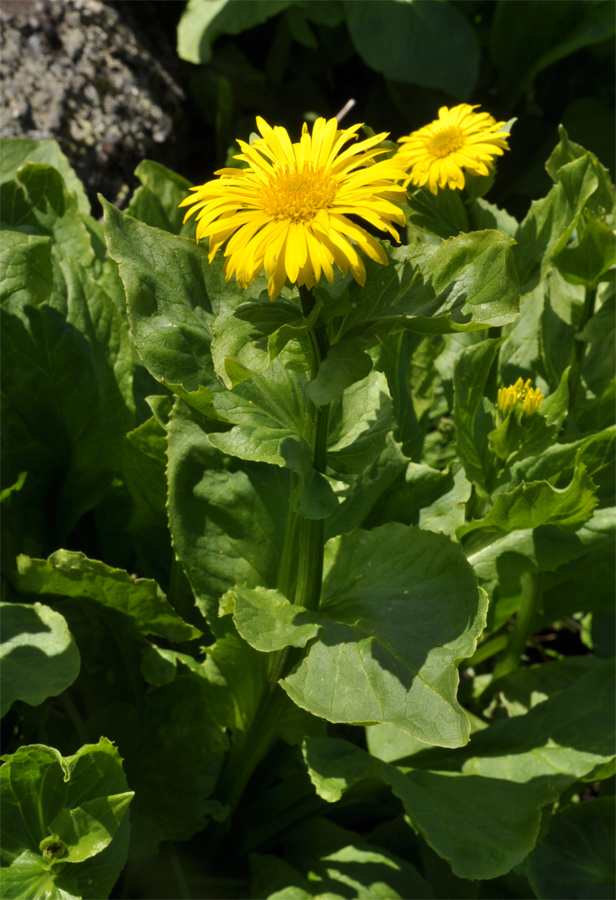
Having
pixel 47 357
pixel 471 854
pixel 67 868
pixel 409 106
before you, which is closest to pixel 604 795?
pixel 471 854

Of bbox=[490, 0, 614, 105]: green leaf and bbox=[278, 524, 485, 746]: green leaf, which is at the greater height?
bbox=[490, 0, 614, 105]: green leaf

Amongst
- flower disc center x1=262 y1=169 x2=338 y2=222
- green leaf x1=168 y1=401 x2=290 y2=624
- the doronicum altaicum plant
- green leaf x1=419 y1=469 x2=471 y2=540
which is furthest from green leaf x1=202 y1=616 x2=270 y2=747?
flower disc center x1=262 y1=169 x2=338 y2=222

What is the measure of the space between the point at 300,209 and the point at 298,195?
0.02 meters

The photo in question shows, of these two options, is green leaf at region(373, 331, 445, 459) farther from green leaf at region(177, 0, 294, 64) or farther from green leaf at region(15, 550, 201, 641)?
green leaf at region(177, 0, 294, 64)

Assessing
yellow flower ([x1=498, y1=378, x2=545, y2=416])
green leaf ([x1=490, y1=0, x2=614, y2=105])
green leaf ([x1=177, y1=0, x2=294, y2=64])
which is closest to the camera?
yellow flower ([x1=498, y1=378, x2=545, y2=416])

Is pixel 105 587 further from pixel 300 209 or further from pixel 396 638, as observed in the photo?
pixel 300 209

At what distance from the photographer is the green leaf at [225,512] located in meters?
1.73

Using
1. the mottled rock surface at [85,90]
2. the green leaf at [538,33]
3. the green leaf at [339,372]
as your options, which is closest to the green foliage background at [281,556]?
the green leaf at [339,372]

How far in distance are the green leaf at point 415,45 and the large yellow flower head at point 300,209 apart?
2412 mm

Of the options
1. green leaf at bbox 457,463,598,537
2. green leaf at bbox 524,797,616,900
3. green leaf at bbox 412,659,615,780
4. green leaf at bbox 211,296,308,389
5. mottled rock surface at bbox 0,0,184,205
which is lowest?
green leaf at bbox 524,797,616,900

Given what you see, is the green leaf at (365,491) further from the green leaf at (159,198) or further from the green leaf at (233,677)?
the green leaf at (159,198)

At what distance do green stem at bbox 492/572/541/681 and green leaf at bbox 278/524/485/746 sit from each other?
1.80 ft

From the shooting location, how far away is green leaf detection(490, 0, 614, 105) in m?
3.47

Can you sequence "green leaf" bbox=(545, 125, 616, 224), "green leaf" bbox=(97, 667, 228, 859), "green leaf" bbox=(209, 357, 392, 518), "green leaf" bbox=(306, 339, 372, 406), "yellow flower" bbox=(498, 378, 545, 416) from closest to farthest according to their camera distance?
"green leaf" bbox=(306, 339, 372, 406) → "green leaf" bbox=(209, 357, 392, 518) → "yellow flower" bbox=(498, 378, 545, 416) → "green leaf" bbox=(97, 667, 228, 859) → "green leaf" bbox=(545, 125, 616, 224)
